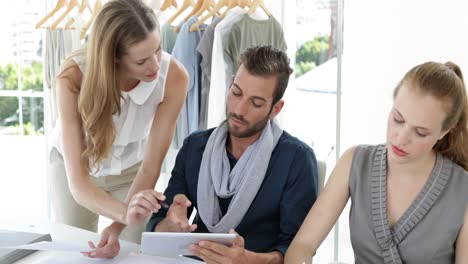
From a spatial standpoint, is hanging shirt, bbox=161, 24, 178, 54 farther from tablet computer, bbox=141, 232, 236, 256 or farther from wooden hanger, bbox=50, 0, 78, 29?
tablet computer, bbox=141, 232, 236, 256

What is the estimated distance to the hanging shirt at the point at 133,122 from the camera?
1.92 m

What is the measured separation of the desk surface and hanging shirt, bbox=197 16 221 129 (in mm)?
1117

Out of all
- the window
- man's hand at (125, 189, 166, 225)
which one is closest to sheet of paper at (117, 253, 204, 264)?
man's hand at (125, 189, 166, 225)

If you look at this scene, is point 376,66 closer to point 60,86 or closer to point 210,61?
point 210,61

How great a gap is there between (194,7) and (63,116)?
1.10 metres

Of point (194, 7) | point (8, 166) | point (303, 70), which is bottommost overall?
point (8, 166)

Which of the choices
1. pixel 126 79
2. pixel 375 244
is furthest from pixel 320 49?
pixel 375 244

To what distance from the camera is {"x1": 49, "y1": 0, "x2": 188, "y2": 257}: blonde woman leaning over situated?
173cm

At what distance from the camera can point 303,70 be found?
12.7 ft

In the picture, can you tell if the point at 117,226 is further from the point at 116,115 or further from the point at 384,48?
the point at 384,48

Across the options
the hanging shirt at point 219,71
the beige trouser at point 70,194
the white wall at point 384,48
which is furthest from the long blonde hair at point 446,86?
the white wall at point 384,48

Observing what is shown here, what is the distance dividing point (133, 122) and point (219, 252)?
73 cm

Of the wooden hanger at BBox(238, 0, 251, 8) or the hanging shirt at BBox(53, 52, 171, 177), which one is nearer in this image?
the hanging shirt at BBox(53, 52, 171, 177)

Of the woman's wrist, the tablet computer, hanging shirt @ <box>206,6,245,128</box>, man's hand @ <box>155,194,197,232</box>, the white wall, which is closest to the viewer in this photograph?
the tablet computer
